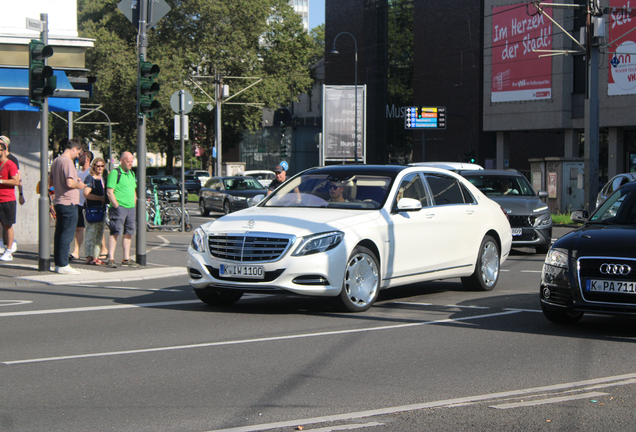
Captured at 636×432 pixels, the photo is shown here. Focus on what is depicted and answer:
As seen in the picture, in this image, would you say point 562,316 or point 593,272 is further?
point 562,316

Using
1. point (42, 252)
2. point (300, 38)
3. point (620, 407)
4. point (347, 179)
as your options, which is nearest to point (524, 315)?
point (347, 179)

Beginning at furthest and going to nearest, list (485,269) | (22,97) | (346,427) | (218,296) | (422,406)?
(22,97) < (485,269) < (218,296) < (422,406) < (346,427)

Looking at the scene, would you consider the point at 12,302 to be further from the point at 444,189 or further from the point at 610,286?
the point at 610,286

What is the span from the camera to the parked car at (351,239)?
858 centimetres

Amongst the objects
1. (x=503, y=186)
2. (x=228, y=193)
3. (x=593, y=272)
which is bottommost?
(x=593, y=272)

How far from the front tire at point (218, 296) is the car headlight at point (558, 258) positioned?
139 inches

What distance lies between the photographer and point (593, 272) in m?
7.46

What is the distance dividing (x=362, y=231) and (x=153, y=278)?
5060mm

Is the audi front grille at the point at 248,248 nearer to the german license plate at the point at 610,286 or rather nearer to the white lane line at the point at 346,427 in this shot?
the german license plate at the point at 610,286

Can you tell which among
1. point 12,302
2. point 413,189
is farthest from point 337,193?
point 12,302

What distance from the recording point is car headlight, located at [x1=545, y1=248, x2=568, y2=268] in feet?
25.2

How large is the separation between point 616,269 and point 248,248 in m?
3.60

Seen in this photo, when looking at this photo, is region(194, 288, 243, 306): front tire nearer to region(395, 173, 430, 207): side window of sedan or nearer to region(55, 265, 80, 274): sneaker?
region(395, 173, 430, 207): side window of sedan

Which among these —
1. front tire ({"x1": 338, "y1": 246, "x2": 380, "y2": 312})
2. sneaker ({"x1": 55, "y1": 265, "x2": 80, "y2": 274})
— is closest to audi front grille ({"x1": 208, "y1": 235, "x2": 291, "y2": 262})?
front tire ({"x1": 338, "y1": 246, "x2": 380, "y2": 312})
